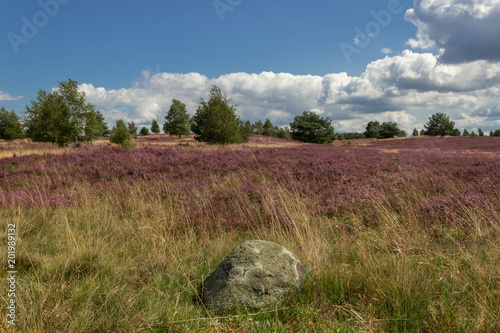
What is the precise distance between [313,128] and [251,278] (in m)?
56.6

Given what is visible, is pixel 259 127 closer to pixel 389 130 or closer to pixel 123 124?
pixel 389 130

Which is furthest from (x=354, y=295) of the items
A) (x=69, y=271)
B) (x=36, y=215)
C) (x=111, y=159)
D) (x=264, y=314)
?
(x=111, y=159)

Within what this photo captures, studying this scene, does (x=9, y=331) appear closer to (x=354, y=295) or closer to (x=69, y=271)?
(x=69, y=271)

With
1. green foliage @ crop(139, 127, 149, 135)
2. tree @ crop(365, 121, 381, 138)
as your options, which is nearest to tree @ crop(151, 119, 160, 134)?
green foliage @ crop(139, 127, 149, 135)

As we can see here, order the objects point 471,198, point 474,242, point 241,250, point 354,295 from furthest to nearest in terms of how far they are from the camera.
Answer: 1. point 471,198
2. point 474,242
3. point 241,250
4. point 354,295

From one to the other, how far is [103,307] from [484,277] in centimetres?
382

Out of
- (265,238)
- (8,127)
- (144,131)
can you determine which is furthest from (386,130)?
(8,127)

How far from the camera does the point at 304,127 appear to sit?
56562mm

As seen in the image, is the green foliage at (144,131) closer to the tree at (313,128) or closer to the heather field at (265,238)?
the tree at (313,128)

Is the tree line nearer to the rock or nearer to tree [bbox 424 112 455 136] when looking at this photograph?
tree [bbox 424 112 455 136]

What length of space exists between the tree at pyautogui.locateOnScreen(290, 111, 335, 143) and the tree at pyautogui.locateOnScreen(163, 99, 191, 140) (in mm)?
24759

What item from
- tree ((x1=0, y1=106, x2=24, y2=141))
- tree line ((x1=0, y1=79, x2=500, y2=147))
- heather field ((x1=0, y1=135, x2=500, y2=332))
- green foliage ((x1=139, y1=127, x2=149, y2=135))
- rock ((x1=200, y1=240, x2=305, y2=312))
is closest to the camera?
heather field ((x1=0, y1=135, x2=500, y2=332))

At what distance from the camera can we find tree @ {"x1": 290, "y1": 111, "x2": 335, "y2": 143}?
186 ft

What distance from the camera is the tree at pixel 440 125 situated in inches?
2739
